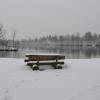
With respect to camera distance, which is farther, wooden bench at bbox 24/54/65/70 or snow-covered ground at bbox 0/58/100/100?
wooden bench at bbox 24/54/65/70

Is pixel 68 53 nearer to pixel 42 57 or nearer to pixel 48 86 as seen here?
pixel 42 57

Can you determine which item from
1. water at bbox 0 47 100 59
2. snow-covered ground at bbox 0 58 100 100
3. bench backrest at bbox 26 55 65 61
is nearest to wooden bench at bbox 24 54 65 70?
bench backrest at bbox 26 55 65 61

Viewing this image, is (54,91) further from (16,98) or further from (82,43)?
(82,43)

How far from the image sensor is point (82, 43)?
108375mm

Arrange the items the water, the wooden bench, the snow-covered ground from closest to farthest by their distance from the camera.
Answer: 1. the snow-covered ground
2. the wooden bench
3. the water

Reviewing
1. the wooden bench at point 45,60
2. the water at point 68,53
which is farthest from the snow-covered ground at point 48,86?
the water at point 68,53

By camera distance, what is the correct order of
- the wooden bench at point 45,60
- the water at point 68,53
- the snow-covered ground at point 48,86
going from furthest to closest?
1. the water at point 68,53
2. the wooden bench at point 45,60
3. the snow-covered ground at point 48,86

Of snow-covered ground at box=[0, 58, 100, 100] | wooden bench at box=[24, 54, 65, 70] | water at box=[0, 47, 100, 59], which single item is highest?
wooden bench at box=[24, 54, 65, 70]

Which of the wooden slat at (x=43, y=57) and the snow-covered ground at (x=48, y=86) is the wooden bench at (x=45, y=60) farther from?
the snow-covered ground at (x=48, y=86)

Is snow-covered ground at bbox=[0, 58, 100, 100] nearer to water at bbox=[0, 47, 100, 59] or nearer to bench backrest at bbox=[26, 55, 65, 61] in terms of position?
bench backrest at bbox=[26, 55, 65, 61]

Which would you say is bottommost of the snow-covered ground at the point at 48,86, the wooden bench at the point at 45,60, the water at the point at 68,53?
the water at the point at 68,53

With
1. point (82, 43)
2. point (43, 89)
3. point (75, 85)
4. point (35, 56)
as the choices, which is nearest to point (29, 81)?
point (43, 89)

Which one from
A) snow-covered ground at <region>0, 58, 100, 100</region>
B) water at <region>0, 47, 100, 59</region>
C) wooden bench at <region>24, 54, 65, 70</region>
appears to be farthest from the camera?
water at <region>0, 47, 100, 59</region>

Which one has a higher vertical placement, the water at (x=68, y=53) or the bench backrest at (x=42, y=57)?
the bench backrest at (x=42, y=57)
